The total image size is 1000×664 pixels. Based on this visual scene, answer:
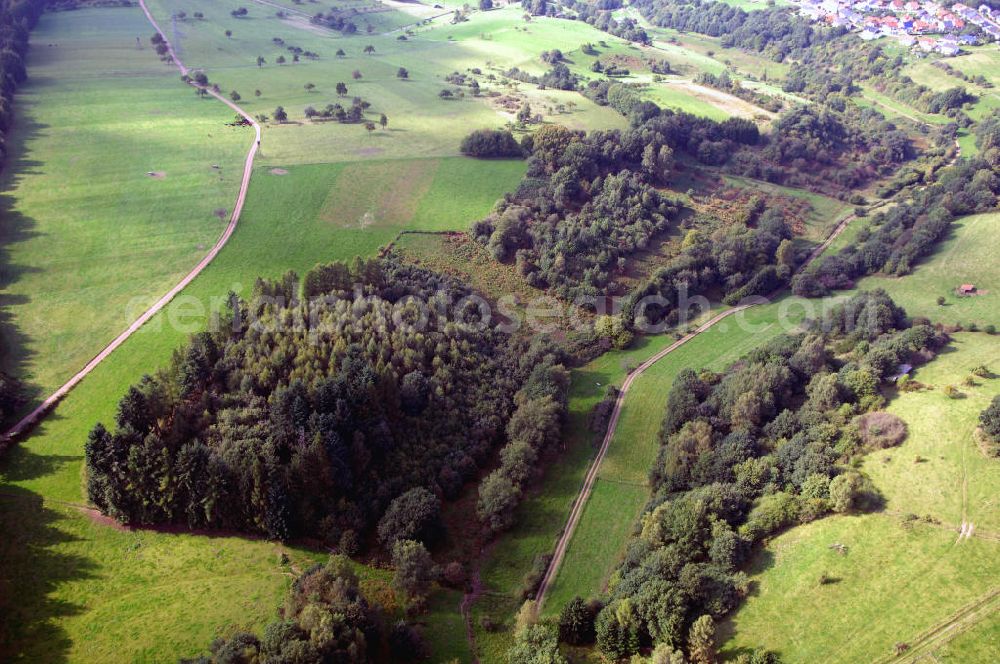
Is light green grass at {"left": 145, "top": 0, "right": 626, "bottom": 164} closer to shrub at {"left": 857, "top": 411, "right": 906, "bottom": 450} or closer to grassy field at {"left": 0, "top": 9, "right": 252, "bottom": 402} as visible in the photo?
grassy field at {"left": 0, "top": 9, "right": 252, "bottom": 402}

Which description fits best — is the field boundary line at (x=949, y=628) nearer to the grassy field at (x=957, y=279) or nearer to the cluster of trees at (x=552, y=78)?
the grassy field at (x=957, y=279)

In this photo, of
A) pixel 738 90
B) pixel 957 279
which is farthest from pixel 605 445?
pixel 738 90

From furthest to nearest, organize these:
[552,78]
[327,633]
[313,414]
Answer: [552,78] → [313,414] → [327,633]

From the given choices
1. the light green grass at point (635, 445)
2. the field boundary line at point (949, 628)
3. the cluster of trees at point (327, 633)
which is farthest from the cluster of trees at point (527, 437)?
the field boundary line at point (949, 628)

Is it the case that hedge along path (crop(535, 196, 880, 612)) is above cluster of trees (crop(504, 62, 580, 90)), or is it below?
below

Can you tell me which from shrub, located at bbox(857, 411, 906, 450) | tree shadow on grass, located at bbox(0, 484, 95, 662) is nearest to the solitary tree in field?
shrub, located at bbox(857, 411, 906, 450)

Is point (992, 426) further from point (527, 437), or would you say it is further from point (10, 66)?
point (10, 66)
